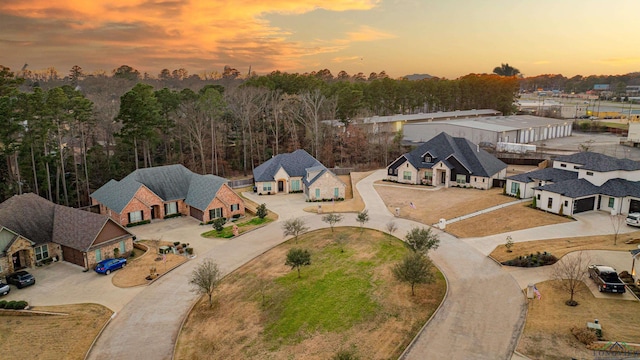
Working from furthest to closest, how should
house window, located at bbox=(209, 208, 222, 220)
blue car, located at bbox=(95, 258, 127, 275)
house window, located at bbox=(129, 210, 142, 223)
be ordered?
house window, located at bbox=(209, 208, 222, 220), house window, located at bbox=(129, 210, 142, 223), blue car, located at bbox=(95, 258, 127, 275)

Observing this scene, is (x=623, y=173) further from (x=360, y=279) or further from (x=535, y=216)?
(x=360, y=279)

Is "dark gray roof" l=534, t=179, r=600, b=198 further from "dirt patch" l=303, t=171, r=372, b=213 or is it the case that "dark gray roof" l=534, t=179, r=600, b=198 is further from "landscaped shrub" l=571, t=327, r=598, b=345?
"landscaped shrub" l=571, t=327, r=598, b=345

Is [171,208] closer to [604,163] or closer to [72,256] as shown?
[72,256]

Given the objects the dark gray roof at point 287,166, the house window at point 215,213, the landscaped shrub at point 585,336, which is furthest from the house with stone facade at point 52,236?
the landscaped shrub at point 585,336

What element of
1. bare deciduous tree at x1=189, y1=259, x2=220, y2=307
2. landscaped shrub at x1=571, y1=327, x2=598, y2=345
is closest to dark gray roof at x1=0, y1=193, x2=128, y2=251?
bare deciduous tree at x1=189, y1=259, x2=220, y2=307

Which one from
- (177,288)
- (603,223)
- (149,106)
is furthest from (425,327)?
(149,106)

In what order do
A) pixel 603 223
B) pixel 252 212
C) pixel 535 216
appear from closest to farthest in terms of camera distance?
pixel 603 223 < pixel 535 216 < pixel 252 212
